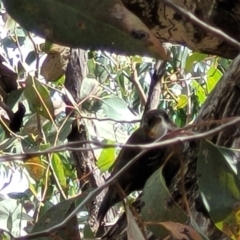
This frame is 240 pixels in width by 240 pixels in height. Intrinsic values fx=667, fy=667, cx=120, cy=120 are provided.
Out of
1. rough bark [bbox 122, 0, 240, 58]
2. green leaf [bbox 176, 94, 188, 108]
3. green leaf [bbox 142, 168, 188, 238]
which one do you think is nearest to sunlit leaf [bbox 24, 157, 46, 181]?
green leaf [bbox 176, 94, 188, 108]

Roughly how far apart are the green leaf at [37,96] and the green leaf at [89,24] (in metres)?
0.67

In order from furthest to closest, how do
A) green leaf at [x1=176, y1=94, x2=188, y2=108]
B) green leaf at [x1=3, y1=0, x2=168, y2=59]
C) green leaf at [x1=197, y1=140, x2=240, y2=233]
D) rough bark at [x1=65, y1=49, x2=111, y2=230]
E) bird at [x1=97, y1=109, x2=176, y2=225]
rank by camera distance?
green leaf at [x1=176, y1=94, x2=188, y2=108] → rough bark at [x1=65, y1=49, x2=111, y2=230] → bird at [x1=97, y1=109, x2=176, y2=225] → green leaf at [x1=197, y1=140, x2=240, y2=233] → green leaf at [x1=3, y1=0, x2=168, y2=59]

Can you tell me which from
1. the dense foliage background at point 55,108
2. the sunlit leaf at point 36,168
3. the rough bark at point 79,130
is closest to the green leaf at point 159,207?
the dense foliage background at point 55,108

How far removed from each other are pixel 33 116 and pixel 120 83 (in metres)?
0.57

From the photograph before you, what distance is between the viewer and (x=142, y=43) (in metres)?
0.47

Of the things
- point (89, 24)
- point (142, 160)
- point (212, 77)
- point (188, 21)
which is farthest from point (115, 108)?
point (89, 24)

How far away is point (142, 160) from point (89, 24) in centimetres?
58

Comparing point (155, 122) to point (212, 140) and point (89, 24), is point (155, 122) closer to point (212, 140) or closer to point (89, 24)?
point (212, 140)

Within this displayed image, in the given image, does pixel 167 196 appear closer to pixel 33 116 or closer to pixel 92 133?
pixel 33 116

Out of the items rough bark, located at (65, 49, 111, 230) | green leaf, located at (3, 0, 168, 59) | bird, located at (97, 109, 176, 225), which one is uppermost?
green leaf, located at (3, 0, 168, 59)

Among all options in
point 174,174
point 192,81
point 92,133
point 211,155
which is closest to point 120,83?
point 192,81

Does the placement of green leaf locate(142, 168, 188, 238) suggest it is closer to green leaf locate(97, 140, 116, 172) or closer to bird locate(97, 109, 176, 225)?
bird locate(97, 109, 176, 225)

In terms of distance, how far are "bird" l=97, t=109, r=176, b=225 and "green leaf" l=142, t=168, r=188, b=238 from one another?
0.82ft

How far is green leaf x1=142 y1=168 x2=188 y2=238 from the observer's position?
618 millimetres
